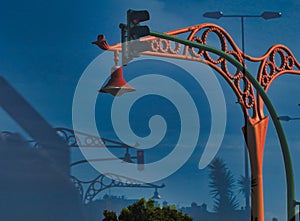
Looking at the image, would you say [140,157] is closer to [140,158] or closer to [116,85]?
[140,158]

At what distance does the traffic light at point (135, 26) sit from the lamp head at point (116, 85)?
2.77 meters

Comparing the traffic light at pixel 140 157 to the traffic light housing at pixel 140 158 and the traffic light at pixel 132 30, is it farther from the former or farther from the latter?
the traffic light at pixel 132 30

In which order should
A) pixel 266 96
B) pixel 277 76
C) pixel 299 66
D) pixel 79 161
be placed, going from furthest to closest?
pixel 79 161 < pixel 299 66 < pixel 277 76 < pixel 266 96

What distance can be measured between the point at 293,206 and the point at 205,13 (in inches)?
265

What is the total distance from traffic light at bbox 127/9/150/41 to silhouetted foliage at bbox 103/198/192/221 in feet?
30.4

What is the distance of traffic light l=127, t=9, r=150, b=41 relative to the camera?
435 inches

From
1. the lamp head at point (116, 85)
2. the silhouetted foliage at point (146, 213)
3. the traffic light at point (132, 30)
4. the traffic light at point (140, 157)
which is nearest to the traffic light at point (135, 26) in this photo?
the traffic light at point (132, 30)

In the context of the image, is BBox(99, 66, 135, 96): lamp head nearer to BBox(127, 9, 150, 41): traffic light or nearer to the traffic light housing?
BBox(127, 9, 150, 41): traffic light

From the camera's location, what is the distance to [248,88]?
18.6 meters

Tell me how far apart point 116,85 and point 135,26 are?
3004 mm

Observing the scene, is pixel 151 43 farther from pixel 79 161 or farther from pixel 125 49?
pixel 79 161

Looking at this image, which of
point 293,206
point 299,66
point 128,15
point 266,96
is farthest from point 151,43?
point 299,66

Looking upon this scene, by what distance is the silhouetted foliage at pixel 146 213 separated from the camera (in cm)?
1933

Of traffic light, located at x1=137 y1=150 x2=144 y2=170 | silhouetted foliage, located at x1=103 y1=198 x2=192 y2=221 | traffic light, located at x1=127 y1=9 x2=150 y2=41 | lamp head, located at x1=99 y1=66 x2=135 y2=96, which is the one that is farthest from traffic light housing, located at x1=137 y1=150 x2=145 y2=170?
traffic light, located at x1=127 y1=9 x2=150 y2=41
